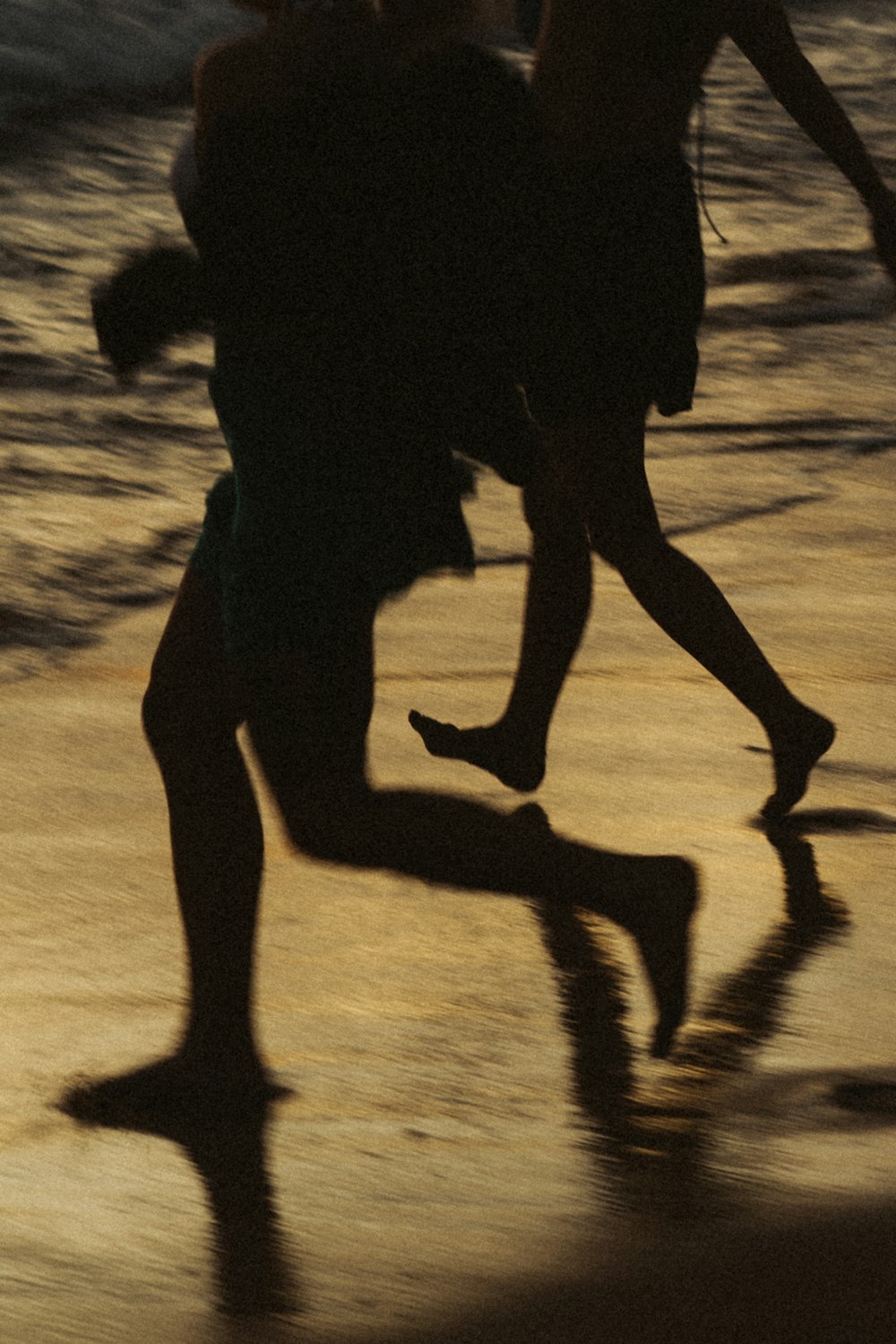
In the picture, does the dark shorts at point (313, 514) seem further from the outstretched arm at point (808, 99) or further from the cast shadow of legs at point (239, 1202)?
the outstretched arm at point (808, 99)

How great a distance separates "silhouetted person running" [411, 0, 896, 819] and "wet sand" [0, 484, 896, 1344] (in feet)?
1.24

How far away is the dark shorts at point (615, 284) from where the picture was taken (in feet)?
8.55

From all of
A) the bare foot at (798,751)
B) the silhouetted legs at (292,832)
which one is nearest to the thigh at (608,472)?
the bare foot at (798,751)

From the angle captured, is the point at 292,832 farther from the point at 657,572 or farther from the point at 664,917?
the point at 657,572

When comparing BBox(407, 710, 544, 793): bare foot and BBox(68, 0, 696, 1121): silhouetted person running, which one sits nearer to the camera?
BBox(68, 0, 696, 1121): silhouetted person running

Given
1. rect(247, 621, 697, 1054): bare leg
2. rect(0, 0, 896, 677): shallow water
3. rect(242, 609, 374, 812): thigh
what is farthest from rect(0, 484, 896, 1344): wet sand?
rect(0, 0, 896, 677): shallow water

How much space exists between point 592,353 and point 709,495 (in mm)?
2072

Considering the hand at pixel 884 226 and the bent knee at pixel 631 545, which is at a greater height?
the hand at pixel 884 226

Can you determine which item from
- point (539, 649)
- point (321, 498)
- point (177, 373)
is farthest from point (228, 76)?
point (177, 373)

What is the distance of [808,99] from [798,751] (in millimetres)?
832

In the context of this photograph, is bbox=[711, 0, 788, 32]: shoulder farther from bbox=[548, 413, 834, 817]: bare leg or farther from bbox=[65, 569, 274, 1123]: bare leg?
bbox=[65, 569, 274, 1123]: bare leg

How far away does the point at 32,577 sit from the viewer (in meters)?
4.23

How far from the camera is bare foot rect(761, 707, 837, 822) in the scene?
2.81 meters

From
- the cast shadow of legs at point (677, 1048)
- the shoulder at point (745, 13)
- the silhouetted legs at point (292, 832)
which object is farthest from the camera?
the shoulder at point (745, 13)
